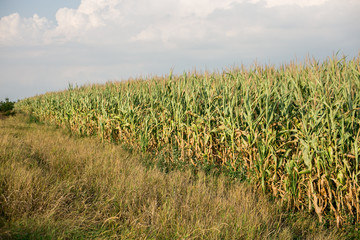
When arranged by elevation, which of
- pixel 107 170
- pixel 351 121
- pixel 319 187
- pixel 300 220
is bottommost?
pixel 300 220

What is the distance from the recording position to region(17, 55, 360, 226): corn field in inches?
161

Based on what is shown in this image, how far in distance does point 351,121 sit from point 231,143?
6.54 ft

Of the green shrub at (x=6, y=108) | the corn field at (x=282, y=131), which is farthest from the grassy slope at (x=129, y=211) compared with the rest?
the green shrub at (x=6, y=108)

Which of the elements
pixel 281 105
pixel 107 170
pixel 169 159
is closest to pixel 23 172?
pixel 107 170

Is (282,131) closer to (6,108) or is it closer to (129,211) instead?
(129,211)

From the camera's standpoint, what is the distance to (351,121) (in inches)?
159

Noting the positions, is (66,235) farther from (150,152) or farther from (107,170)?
(150,152)

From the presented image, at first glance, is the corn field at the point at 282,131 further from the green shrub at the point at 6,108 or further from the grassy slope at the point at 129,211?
the green shrub at the point at 6,108

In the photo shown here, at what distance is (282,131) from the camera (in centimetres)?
442

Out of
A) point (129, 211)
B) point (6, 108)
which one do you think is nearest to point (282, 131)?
point (129, 211)

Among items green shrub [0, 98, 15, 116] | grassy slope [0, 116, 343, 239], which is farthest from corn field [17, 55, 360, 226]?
green shrub [0, 98, 15, 116]

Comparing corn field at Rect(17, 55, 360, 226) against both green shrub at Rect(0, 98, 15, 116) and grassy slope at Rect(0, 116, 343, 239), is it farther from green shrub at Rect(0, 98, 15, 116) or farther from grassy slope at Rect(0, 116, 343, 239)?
green shrub at Rect(0, 98, 15, 116)

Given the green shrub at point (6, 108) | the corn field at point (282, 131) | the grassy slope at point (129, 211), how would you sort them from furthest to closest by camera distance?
the green shrub at point (6, 108) < the corn field at point (282, 131) < the grassy slope at point (129, 211)

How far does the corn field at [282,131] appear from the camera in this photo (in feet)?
13.4
